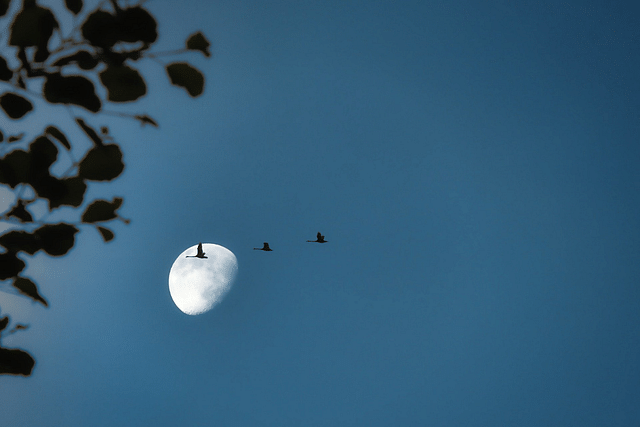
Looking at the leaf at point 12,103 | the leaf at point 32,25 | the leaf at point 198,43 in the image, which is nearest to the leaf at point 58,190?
the leaf at point 12,103

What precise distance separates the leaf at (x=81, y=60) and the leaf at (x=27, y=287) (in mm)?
1329

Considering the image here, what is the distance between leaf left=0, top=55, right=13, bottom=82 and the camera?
204cm

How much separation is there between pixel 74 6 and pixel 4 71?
19.6 inches

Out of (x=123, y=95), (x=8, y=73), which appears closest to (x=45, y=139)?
(x=8, y=73)

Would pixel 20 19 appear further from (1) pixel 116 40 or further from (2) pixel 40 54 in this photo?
(1) pixel 116 40

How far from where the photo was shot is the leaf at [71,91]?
2107mm

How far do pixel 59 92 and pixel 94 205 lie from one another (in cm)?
66

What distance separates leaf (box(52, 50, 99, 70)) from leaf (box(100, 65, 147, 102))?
82 millimetres

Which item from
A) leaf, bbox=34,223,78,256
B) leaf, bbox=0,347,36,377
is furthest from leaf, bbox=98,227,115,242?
leaf, bbox=0,347,36,377

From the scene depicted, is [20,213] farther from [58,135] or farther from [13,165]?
[58,135]

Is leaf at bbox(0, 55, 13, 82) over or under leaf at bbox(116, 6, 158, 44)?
under

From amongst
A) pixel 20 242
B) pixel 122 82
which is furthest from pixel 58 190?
pixel 122 82

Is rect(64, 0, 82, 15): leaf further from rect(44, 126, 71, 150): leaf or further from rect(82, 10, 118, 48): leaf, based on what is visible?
rect(44, 126, 71, 150): leaf

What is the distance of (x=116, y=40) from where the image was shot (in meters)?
2.17
